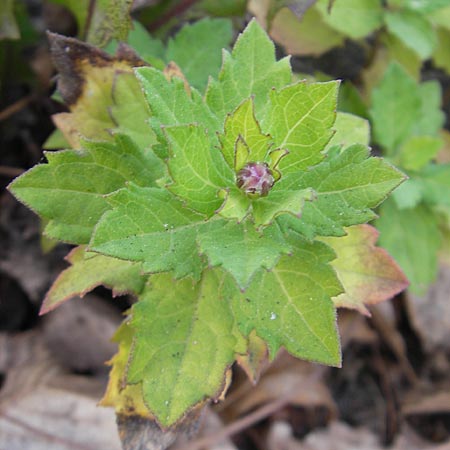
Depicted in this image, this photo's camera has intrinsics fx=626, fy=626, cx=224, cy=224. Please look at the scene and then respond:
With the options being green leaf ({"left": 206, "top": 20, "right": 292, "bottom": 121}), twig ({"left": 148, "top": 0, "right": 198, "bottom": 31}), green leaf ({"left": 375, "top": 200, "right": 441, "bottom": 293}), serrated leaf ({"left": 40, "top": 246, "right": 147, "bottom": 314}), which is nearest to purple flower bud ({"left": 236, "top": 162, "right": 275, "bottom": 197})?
green leaf ({"left": 206, "top": 20, "right": 292, "bottom": 121})

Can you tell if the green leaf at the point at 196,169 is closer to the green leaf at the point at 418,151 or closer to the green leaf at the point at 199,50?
the green leaf at the point at 199,50

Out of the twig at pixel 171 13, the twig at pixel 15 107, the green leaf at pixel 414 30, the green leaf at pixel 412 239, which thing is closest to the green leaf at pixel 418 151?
the green leaf at pixel 412 239

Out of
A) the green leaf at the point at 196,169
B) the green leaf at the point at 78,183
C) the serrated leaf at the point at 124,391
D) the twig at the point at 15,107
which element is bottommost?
the serrated leaf at the point at 124,391

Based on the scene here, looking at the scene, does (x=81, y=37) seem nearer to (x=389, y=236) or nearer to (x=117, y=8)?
(x=117, y=8)

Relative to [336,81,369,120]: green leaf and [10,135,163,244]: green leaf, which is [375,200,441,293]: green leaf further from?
[10,135,163,244]: green leaf

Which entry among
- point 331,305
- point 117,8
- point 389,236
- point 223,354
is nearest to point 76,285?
point 223,354

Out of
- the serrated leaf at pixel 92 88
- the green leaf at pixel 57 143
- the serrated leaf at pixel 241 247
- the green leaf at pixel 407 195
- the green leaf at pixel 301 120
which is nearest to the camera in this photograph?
the serrated leaf at pixel 241 247
